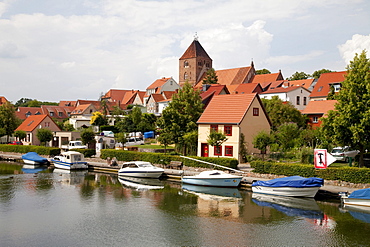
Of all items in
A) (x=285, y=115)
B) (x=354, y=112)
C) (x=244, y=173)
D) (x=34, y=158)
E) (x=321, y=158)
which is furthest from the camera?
(x=285, y=115)

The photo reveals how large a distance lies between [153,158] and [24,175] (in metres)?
14.4

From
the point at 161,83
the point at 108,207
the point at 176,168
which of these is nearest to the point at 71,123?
the point at 161,83

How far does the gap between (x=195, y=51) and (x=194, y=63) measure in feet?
13.9

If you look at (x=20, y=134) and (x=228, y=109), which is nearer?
Result: (x=228, y=109)

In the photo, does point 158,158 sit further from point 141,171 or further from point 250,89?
point 250,89

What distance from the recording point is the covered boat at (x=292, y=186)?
27734mm

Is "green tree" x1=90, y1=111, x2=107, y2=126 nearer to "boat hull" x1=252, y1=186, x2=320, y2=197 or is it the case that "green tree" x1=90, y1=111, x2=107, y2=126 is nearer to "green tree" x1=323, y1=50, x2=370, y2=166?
"boat hull" x1=252, y1=186, x2=320, y2=197

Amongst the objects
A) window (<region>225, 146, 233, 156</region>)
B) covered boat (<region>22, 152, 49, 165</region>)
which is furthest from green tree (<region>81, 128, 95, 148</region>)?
window (<region>225, 146, 233, 156</region>)

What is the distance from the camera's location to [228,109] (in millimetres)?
42750

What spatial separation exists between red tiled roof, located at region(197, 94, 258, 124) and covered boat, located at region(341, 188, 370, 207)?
16739 mm

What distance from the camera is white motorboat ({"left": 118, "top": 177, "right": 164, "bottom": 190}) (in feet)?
112

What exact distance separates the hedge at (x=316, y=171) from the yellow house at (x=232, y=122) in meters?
6.96

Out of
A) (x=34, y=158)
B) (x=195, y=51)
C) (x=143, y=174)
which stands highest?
(x=195, y=51)

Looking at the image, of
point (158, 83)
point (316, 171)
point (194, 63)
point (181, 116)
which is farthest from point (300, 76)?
point (316, 171)
